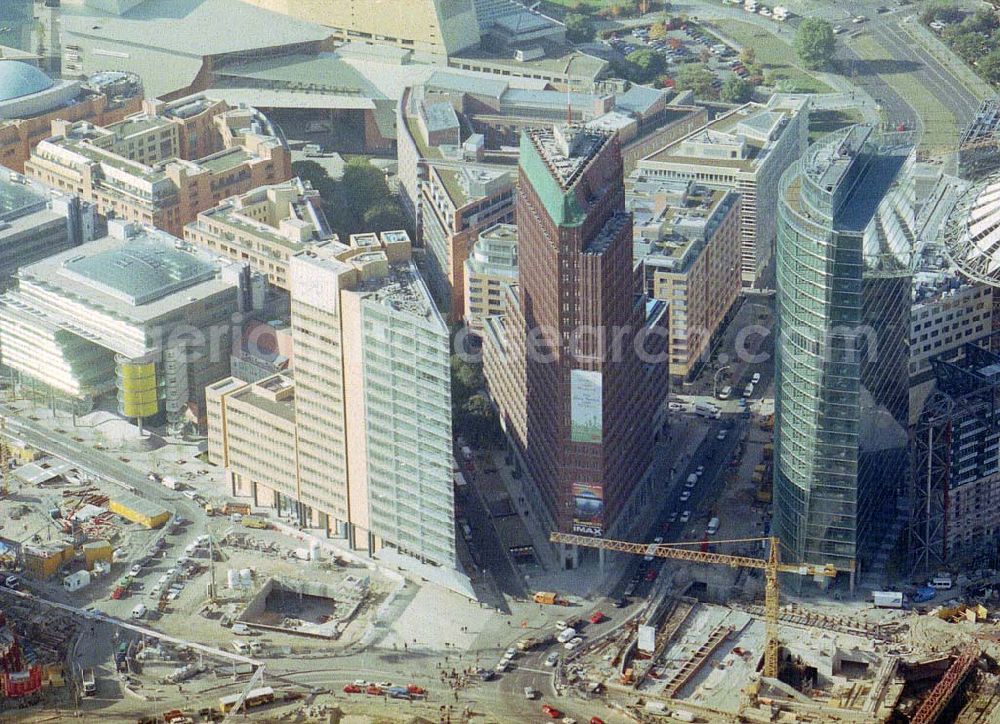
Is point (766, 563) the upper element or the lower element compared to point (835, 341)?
lower

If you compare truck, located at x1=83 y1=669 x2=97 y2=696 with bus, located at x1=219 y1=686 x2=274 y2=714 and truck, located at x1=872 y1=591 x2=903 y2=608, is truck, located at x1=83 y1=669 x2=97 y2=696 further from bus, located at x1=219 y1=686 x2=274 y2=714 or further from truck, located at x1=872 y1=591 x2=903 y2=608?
truck, located at x1=872 y1=591 x2=903 y2=608

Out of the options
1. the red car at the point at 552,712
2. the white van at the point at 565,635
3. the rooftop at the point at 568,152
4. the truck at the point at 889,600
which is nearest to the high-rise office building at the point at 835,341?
the truck at the point at 889,600

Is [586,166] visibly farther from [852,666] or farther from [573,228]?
[852,666]

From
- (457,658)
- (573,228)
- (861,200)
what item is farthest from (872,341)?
(457,658)

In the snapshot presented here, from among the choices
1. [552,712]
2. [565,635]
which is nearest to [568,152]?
[565,635]

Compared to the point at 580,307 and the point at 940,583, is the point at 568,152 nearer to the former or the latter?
the point at 580,307

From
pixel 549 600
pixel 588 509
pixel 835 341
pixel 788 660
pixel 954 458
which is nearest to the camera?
pixel 788 660
